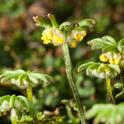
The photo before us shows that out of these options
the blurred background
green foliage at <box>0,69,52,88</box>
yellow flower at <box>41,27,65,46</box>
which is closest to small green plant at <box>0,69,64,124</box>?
green foliage at <box>0,69,52,88</box>

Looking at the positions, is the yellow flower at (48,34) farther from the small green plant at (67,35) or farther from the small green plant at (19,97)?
the small green plant at (19,97)

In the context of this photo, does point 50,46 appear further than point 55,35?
Yes

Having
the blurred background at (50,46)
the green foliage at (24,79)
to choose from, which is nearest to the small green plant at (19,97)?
the green foliage at (24,79)

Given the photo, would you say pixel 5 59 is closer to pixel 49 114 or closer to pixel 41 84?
pixel 49 114

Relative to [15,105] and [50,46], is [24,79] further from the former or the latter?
[50,46]

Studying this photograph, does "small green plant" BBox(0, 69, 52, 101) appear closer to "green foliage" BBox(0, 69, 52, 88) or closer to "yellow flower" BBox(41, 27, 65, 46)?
"green foliage" BBox(0, 69, 52, 88)

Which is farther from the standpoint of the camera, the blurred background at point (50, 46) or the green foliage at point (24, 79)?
the blurred background at point (50, 46)

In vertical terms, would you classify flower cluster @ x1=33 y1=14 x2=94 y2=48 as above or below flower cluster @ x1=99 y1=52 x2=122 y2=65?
above

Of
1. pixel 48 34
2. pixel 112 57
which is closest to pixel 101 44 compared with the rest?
pixel 112 57

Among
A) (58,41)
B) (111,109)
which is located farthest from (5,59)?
(111,109)
